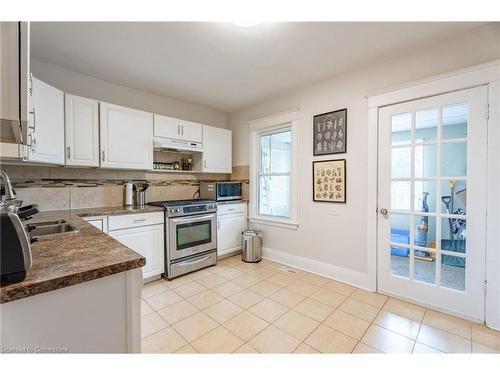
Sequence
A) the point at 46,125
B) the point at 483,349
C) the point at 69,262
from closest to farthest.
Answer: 1. the point at 69,262
2. the point at 483,349
3. the point at 46,125

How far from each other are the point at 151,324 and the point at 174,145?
2.19 m

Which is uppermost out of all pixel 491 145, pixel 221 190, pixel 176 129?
pixel 176 129

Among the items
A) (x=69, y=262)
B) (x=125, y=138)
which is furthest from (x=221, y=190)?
(x=69, y=262)

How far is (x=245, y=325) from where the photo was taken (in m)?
1.88

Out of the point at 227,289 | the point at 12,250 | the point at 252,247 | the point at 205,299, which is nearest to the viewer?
the point at 12,250

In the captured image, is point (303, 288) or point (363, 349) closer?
point (363, 349)

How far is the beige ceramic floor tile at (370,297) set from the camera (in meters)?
2.21

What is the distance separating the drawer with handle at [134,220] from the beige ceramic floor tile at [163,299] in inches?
31.2

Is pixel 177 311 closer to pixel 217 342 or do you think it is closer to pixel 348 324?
pixel 217 342

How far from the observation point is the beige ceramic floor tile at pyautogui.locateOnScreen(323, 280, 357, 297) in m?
2.44

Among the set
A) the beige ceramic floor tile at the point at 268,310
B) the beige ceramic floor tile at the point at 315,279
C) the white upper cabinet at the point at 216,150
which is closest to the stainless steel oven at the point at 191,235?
the white upper cabinet at the point at 216,150

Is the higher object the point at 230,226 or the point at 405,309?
the point at 230,226

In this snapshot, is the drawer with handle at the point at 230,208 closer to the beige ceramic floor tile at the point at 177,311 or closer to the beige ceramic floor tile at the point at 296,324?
the beige ceramic floor tile at the point at 177,311
